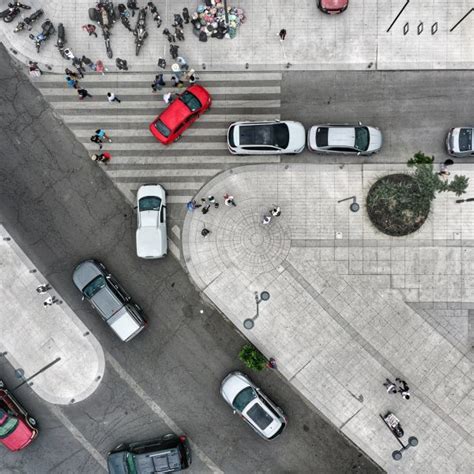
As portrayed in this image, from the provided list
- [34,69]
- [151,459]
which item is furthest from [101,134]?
[151,459]

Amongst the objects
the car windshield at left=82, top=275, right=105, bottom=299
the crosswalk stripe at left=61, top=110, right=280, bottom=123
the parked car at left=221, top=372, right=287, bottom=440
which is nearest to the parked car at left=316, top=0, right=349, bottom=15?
the crosswalk stripe at left=61, top=110, right=280, bottom=123

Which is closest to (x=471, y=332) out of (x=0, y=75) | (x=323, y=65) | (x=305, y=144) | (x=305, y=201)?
(x=305, y=201)

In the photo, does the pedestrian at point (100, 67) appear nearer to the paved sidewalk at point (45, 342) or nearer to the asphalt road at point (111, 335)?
the asphalt road at point (111, 335)

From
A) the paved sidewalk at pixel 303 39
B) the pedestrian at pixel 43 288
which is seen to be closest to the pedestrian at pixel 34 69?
the paved sidewalk at pixel 303 39

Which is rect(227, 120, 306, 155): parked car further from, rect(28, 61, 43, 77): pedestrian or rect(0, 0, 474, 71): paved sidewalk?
rect(28, 61, 43, 77): pedestrian

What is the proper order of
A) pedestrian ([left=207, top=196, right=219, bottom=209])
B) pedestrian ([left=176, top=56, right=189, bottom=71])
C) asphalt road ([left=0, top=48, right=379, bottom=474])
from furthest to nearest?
asphalt road ([left=0, top=48, right=379, bottom=474]) → pedestrian ([left=176, top=56, right=189, bottom=71]) → pedestrian ([left=207, top=196, right=219, bottom=209])

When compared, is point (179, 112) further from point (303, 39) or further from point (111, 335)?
point (111, 335)

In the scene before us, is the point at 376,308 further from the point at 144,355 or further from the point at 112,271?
the point at 112,271
